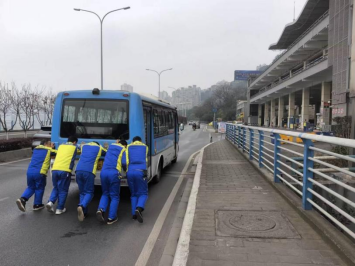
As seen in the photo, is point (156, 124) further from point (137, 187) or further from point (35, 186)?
point (35, 186)

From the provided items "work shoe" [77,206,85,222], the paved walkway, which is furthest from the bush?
the paved walkway

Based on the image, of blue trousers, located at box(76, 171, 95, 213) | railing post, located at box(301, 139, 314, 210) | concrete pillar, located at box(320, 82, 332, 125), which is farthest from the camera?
concrete pillar, located at box(320, 82, 332, 125)

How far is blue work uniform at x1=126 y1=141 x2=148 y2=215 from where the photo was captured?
520 cm

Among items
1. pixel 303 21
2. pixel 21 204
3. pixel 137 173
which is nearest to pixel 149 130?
pixel 137 173

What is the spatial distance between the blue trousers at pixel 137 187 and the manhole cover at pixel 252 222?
1.60 metres

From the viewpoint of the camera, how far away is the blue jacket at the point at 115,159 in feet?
16.9

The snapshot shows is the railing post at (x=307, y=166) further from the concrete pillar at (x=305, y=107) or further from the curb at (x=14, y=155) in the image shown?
the concrete pillar at (x=305, y=107)

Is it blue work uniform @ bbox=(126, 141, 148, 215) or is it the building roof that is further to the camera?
the building roof

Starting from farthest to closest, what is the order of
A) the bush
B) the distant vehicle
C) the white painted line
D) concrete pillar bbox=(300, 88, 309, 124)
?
concrete pillar bbox=(300, 88, 309, 124) < the distant vehicle < the bush < the white painted line

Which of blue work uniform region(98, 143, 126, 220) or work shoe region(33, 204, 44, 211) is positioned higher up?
blue work uniform region(98, 143, 126, 220)

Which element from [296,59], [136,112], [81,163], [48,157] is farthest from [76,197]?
[296,59]

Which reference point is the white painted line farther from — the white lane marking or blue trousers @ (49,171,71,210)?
blue trousers @ (49,171,71,210)

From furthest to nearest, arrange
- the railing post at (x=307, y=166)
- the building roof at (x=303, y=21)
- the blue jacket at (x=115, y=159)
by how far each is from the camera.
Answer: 1. the building roof at (x=303, y=21)
2. the blue jacket at (x=115, y=159)
3. the railing post at (x=307, y=166)

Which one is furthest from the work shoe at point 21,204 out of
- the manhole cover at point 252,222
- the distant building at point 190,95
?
the distant building at point 190,95
